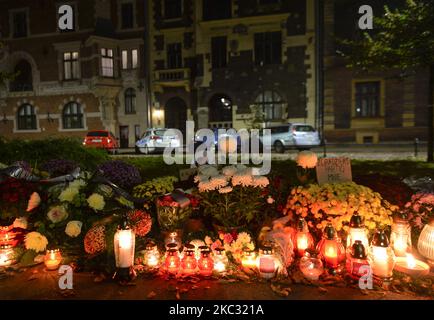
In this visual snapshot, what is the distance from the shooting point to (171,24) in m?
27.8

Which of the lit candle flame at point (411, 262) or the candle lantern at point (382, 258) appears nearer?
the candle lantern at point (382, 258)

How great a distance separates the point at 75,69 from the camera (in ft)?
97.2

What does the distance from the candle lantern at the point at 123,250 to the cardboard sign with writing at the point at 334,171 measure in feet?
9.74

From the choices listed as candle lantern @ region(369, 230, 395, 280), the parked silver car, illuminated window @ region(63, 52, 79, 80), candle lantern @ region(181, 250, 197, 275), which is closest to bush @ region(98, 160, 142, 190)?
candle lantern @ region(181, 250, 197, 275)

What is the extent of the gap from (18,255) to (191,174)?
3002mm

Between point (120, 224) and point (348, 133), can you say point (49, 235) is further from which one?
point (348, 133)

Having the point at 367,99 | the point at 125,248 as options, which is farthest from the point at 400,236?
the point at 367,99

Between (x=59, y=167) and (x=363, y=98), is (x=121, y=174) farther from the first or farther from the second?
(x=363, y=98)

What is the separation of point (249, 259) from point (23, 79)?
110 feet

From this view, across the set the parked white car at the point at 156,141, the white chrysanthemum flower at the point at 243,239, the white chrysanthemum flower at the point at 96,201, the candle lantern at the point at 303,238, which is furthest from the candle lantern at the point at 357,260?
the parked white car at the point at 156,141

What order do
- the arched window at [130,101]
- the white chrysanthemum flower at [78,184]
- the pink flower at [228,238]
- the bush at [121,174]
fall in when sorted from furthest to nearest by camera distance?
the arched window at [130,101] → the bush at [121,174] → the white chrysanthemum flower at [78,184] → the pink flower at [228,238]

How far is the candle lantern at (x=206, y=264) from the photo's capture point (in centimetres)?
402

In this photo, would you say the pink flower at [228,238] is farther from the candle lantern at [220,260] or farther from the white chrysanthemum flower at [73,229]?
the white chrysanthemum flower at [73,229]

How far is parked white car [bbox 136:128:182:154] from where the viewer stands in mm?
21531
